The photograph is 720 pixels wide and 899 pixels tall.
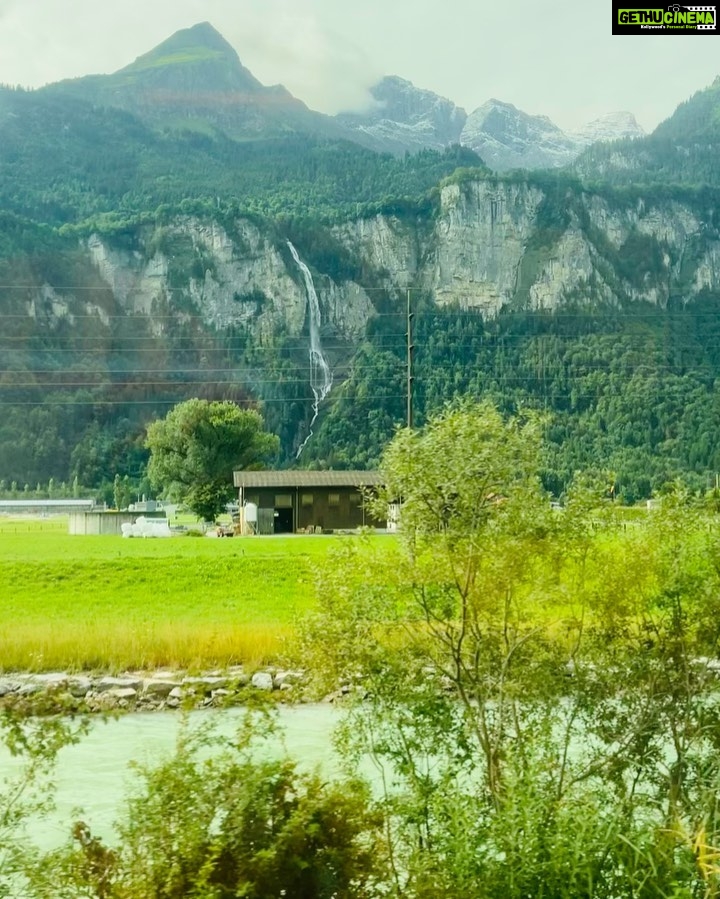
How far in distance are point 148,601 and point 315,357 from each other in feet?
417

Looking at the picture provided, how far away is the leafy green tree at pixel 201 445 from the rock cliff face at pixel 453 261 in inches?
3509

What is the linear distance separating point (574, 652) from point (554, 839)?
8.11 feet

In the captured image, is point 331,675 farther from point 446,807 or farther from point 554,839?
point 554,839

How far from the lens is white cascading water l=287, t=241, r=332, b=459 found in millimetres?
138625

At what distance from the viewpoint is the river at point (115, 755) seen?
28.3ft

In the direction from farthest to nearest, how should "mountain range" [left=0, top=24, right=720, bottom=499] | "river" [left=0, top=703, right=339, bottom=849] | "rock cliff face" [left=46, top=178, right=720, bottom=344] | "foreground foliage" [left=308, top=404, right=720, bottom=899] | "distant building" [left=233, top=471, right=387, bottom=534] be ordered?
"rock cliff face" [left=46, top=178, right=720, bottom=344] < "mountain range" [left=0, top=24, right=720, bottom=499] < "distant building" [left=233, top=471, right=387, bottom=534] < "river" [left=0, top=703, right=339, bottom=849] < "foreground foliage" [left=308, top=404, right=720, bottom=899]

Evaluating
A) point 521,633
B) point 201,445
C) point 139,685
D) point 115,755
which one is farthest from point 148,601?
point 201,445

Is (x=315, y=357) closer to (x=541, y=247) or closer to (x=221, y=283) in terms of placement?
(x=221, y=283)

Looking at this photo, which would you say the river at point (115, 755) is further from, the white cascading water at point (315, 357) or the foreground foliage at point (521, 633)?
the white cascading water at point (315, 357)

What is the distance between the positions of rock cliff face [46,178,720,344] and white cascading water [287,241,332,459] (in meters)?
1.45

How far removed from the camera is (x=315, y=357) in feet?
487

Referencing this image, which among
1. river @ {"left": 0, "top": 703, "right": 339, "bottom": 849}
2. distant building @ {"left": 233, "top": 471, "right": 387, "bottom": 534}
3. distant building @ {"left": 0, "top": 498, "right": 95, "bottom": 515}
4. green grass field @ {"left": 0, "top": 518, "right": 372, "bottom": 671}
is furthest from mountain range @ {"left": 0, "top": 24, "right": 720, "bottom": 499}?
river @ {"left": 0, "top": 703, "right": 339, "bottom": 849}

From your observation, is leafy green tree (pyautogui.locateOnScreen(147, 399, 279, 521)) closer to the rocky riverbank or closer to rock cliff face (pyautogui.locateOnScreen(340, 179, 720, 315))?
the rocky riverbank

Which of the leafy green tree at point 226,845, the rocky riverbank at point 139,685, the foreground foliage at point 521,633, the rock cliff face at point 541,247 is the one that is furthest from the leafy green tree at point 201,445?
the rock cliff face at point 541,247
